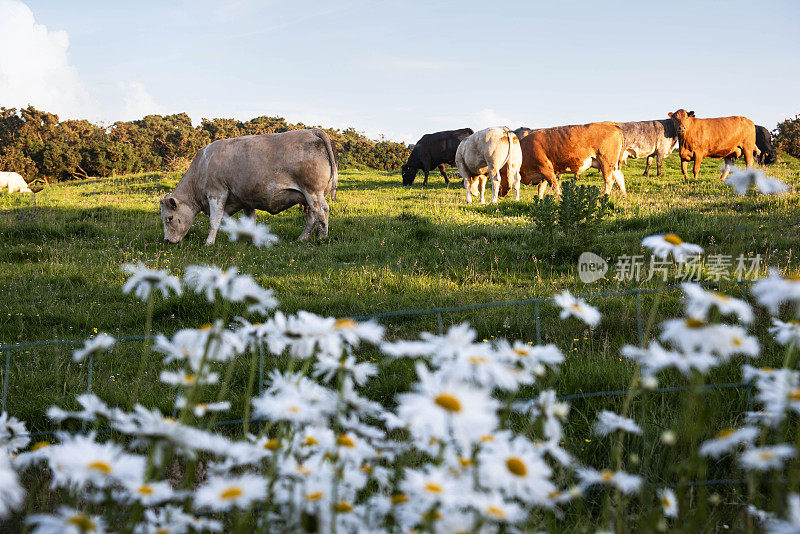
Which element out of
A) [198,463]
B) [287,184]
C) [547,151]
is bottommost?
[198,463]

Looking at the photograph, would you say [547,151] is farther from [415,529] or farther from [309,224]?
[415,529]

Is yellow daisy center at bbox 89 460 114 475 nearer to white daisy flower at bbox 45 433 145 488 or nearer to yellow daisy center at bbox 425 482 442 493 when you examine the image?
white daisy flower at bbox 45 433 145 488

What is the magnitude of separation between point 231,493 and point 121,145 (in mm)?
43912

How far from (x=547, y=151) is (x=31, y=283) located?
43.3 feet

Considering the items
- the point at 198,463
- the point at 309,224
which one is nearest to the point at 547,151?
the point at 309,224

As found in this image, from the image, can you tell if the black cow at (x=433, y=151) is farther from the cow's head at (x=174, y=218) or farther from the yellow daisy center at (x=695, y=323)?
the yellow daisy center at (x=695, y=323)

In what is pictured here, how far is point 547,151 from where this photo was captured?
54.0 feet

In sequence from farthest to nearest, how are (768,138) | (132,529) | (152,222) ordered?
(768,138) → (152,222) → (132,529)

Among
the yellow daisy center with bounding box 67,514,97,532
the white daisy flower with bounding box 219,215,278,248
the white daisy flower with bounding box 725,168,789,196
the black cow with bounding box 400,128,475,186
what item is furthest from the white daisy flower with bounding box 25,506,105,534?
the black cow with bounding box 400,128,475,186

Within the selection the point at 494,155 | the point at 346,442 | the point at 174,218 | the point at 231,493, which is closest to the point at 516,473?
the point at 346,442

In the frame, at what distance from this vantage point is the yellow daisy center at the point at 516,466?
1.31m

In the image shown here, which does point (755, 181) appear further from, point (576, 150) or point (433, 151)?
point (433, 151)

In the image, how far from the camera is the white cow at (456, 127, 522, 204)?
15.9 meters

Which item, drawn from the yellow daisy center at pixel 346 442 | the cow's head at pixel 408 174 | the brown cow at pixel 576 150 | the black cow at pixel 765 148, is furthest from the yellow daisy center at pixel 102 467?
the black cow at pixel 765 148
